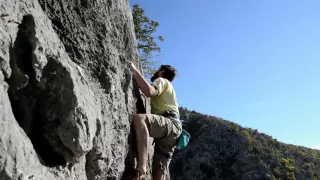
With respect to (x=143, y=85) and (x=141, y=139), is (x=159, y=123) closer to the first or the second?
(x=141, y=139)

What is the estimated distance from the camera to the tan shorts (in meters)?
6.82

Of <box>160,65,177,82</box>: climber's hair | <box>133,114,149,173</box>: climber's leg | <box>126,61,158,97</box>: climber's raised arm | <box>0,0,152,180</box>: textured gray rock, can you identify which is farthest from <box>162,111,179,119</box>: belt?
<box>0,0,152,180</box>: textured gray rock

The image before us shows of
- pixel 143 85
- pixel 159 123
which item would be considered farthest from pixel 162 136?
pixel 143 85

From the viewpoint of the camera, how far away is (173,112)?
294 inches

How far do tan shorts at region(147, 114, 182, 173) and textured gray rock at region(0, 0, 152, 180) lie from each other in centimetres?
55

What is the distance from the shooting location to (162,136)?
7102mm

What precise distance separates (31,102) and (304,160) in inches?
2617

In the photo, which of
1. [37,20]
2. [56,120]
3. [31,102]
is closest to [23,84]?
[31,102]

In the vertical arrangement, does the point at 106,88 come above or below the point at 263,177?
below

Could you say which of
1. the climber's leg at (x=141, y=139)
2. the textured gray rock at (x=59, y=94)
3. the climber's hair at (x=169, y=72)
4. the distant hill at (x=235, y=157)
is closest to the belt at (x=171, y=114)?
the climber's leg at (x=141, y=139)

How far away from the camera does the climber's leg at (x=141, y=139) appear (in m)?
6.44

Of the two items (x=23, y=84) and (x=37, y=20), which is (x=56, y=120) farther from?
(x=37, y=20)

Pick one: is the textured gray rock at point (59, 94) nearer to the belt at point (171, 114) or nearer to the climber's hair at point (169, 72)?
the belt at point (171, 114)

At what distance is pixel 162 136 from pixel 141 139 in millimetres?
631
